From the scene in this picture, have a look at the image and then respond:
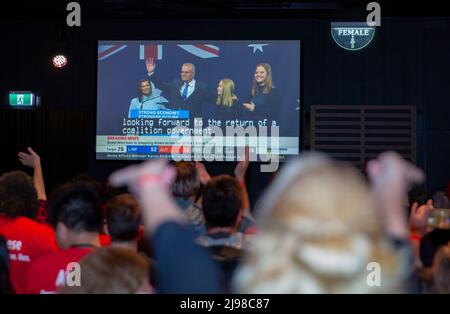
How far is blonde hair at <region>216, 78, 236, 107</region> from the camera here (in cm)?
826

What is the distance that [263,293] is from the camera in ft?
3.32

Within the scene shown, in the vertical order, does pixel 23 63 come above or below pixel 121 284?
above

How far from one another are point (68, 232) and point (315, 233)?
1.54 meters

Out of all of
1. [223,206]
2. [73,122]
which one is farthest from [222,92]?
[223,206]

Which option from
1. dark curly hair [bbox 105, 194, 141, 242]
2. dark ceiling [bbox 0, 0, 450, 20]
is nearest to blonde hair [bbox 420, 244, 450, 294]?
dark curly hair [bbox 105, 194, 141, 242]

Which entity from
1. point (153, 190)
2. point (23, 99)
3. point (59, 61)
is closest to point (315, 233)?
point (153, 190)

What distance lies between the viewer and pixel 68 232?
2.34 metres

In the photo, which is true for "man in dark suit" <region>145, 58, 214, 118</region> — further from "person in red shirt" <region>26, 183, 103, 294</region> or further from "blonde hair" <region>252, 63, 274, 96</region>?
"person in red shirt" <region>26, 183, 103, 294</region>

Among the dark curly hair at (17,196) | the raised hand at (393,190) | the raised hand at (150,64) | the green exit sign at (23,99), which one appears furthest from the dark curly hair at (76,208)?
the green exit sign at (23,99)

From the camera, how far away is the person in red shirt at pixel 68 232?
224 centimetres

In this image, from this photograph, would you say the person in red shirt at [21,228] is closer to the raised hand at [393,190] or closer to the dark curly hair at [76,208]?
the dark curly hair at [76,208]

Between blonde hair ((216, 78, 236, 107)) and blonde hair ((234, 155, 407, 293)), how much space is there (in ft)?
23.9
